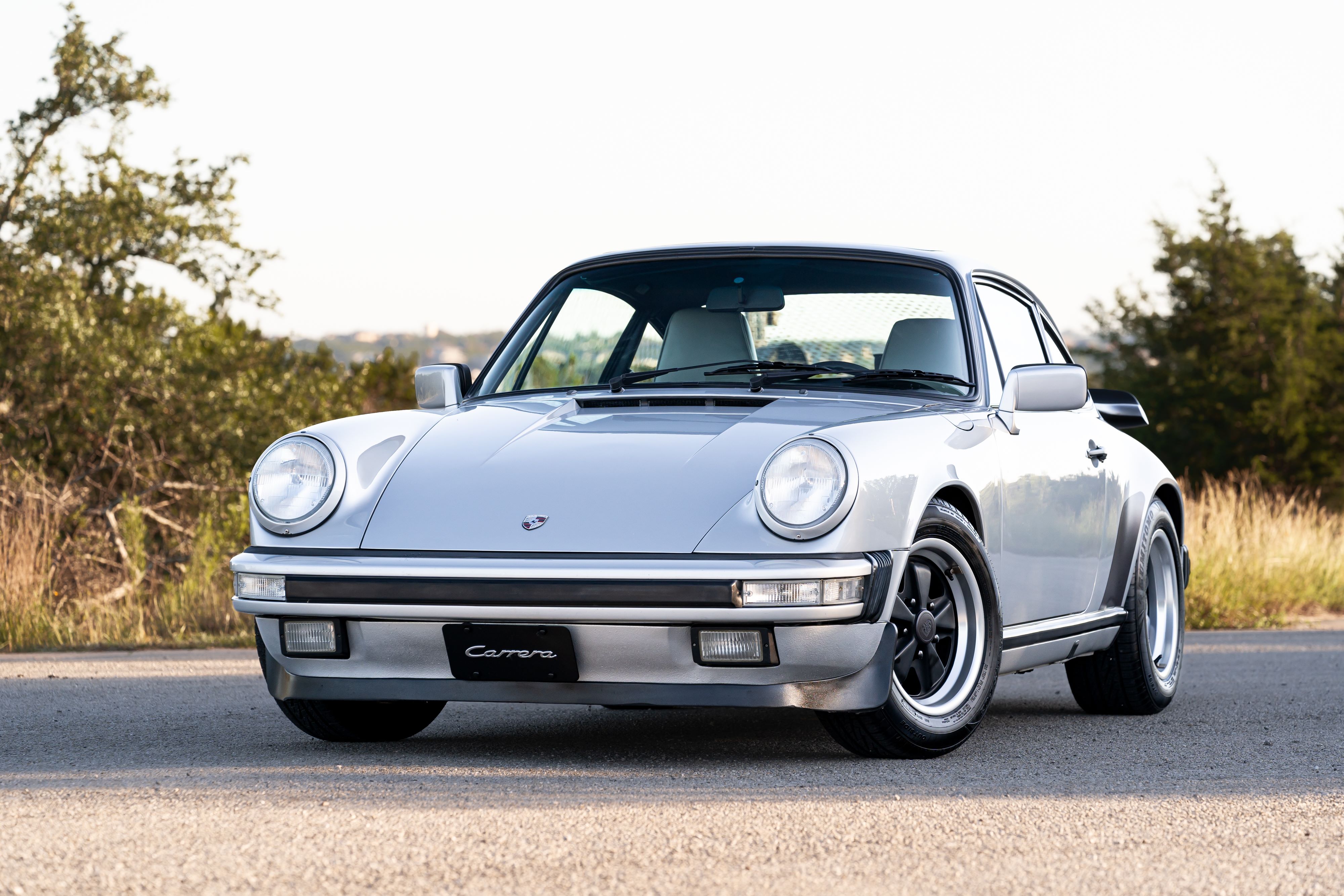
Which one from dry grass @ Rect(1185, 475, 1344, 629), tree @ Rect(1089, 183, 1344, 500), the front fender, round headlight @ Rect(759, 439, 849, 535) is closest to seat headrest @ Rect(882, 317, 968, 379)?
round headlight @ Rect(759, 439, 849, 535)

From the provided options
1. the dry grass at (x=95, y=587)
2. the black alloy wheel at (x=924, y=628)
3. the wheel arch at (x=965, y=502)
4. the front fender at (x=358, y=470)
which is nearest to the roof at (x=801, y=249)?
the wheel arch at (x=965, y=502)

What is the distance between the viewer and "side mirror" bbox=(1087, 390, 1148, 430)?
730cm

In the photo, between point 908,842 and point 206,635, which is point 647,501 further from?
point 206,635

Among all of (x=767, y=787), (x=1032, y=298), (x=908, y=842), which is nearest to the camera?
(x=908, y=842)

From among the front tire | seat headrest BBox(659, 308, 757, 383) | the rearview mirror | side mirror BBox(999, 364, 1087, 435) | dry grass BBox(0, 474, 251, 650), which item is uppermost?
the rearview mirror

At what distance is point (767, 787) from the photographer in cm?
445

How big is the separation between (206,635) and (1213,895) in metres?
7.57

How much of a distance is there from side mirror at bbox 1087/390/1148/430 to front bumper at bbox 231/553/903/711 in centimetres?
287

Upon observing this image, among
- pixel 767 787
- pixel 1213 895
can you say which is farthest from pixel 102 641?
pixel 1213 895

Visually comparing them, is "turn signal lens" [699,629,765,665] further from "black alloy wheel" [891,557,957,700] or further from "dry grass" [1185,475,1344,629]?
"dry grass" [1185,475,1344,629]

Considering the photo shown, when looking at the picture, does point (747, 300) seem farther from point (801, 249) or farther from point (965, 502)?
point (965, 502)

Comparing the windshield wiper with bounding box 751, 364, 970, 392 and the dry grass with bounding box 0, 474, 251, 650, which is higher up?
the windshield wiper with bounding box 751, 364, 970, 392

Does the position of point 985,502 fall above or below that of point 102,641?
above

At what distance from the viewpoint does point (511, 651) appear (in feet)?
15.6
